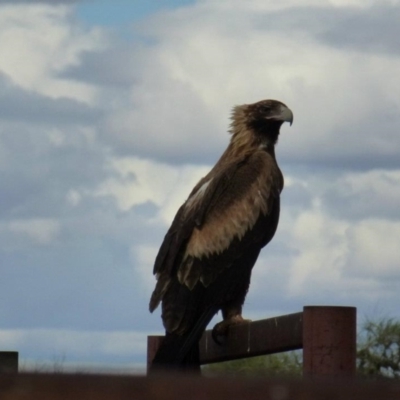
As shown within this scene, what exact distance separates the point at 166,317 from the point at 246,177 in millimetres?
1691

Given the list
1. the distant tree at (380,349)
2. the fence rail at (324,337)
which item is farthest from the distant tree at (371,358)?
the fence rail at (324,337)

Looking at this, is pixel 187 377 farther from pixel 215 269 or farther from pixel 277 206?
pixel 277 206

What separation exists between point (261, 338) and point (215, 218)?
3.24 m

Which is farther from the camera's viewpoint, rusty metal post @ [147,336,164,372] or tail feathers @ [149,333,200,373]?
rusty metal post @ [147,336,164,372]

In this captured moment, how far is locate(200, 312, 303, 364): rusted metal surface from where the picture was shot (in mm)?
5023

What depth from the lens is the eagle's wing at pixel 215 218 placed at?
332 inches

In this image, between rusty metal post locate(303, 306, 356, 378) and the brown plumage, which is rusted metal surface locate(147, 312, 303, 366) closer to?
rusty metal post locate(303, 306, 356, 378)

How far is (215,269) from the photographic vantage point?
856cm

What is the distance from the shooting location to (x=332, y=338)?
4.59 meters

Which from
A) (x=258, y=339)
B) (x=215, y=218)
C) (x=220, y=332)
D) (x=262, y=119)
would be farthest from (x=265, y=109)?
(x=258, y=339)

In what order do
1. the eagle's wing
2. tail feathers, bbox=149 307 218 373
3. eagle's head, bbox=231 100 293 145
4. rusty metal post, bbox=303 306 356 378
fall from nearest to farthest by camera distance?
rusty metal post, bbox=303 306 356 378 → tail feathers, bbox=149 307 218 373 → the eagle's wing → eagle's head, bbox=231 100 293 145

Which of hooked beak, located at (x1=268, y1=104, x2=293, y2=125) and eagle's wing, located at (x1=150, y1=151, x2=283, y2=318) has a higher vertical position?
hooked beak, located at (x1=268, y1=104, x2=293, y2=125)

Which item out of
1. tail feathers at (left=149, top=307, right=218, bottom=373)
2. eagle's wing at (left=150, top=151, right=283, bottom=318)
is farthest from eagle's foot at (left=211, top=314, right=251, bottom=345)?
eagle's wing at (left=150, top=151, right=283, bottom=318)

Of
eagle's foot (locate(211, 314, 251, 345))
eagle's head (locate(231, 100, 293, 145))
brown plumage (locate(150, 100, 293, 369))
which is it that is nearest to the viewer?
eagle's foot (locate(211, 314, 251, 345))
